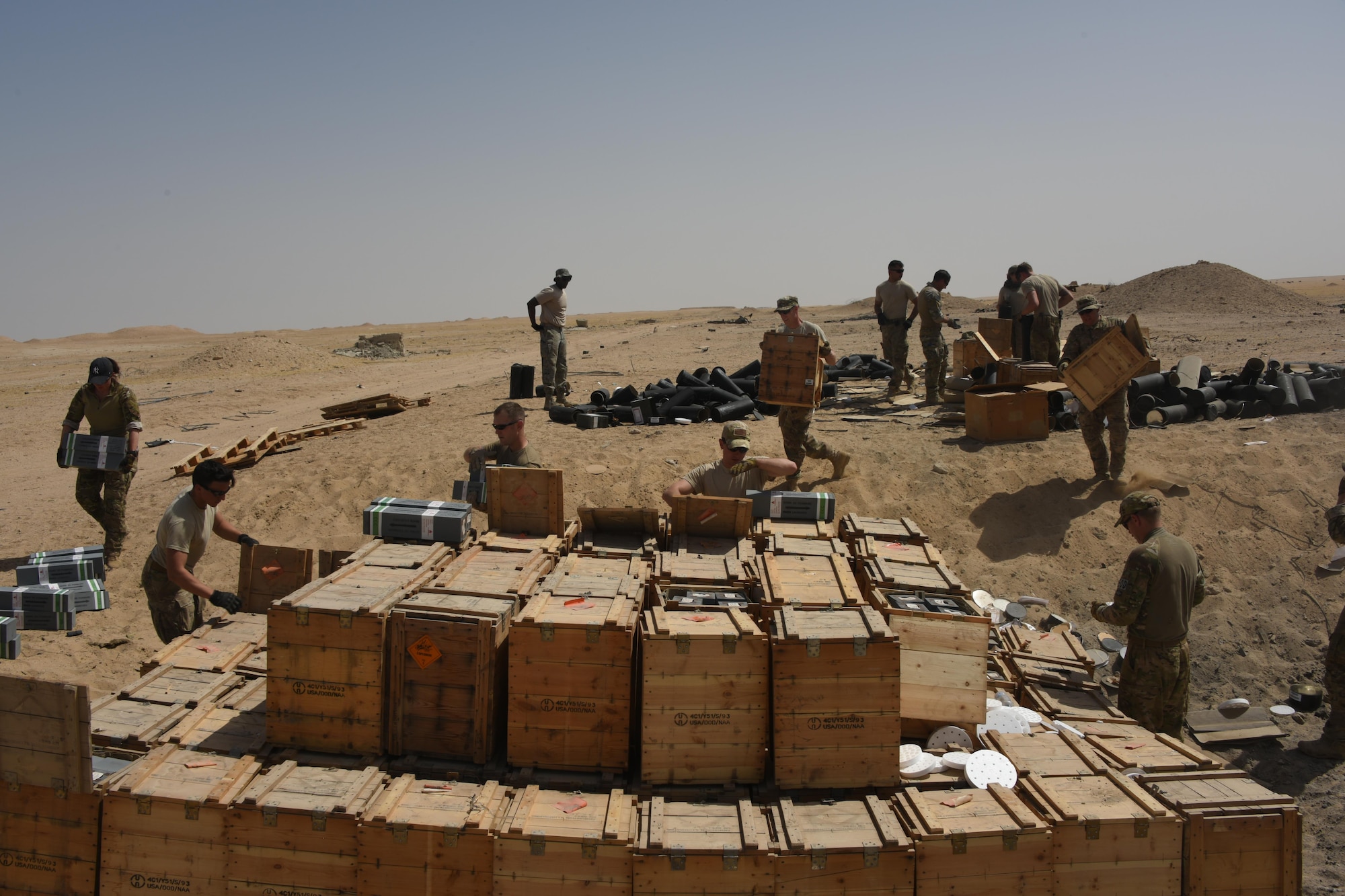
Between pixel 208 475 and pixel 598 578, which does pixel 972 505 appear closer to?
pixel 598 578

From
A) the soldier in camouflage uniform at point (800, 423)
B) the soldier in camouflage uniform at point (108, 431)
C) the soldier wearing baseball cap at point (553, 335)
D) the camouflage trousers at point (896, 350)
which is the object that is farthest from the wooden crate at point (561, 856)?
the camouflage trousers at point (896, 350)

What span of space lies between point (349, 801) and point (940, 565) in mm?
4544

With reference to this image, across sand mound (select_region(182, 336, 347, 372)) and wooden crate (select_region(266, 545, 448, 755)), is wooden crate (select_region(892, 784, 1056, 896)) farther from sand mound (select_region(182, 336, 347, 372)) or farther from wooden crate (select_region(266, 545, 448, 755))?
sand mound (select_region(182, 336, 347, 372))

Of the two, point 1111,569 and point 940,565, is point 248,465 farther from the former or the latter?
point 1111,569

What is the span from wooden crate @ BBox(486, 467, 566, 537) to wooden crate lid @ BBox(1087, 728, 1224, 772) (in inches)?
165

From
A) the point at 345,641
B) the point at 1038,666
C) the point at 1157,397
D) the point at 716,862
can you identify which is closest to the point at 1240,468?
the point at 1157,397

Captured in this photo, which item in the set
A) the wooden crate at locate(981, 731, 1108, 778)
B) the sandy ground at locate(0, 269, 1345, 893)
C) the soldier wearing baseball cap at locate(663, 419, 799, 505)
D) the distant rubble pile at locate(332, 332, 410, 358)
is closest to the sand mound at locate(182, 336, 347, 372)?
the distant rubble pile at locate(332, 332, 410, 358)

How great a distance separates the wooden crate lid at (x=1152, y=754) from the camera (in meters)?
5.70

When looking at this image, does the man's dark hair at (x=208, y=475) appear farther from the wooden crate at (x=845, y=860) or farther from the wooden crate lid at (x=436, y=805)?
the wooden crate at (x=845, y=860)

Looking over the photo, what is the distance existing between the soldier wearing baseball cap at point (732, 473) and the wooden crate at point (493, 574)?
1.66 metres

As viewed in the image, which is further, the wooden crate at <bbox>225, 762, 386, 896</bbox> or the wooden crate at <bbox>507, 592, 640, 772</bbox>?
the wooden crate at <bbox>507, 592, 640, 772</bbox>

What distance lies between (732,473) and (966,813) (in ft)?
12.3

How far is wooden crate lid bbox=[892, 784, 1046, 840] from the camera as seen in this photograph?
4852 mm

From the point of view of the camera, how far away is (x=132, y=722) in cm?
580
